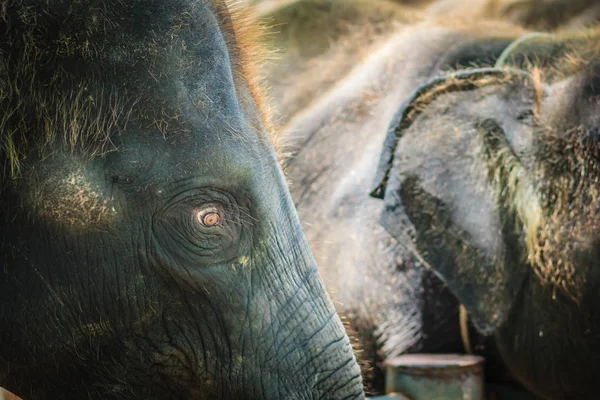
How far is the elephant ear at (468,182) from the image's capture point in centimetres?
254

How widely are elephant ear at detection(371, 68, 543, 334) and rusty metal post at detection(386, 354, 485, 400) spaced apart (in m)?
0.35

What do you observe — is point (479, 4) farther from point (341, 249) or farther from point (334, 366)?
point (334, 366)

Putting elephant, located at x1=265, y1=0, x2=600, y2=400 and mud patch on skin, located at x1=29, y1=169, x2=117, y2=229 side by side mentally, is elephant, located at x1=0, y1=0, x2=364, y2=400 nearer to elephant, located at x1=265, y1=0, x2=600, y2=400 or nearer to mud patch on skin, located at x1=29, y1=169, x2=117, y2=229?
mud patch on skin, located at x1=29, y1=169, x2=117, y2=229

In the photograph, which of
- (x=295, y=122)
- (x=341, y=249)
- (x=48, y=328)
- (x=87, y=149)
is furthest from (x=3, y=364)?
(x=295, y=122)

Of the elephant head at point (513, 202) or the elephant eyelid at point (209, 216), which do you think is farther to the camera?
the elephant head at point (513, 202)

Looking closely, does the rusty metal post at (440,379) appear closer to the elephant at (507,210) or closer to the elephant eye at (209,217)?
the elephant at (507,210)

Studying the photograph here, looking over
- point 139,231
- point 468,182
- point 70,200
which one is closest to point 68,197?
point 70,200

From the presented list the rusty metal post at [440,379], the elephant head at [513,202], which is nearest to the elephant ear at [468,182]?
the elephant head at [513,202]

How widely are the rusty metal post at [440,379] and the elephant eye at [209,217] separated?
135 cm

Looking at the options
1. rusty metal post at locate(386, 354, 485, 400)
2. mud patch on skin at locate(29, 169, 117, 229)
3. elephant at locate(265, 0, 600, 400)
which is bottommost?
rusty metal post at locate(386, 354, 485, 400)

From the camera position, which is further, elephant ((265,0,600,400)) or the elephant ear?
the elephant ear

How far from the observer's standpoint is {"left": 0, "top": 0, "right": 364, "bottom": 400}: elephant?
1.62 meters

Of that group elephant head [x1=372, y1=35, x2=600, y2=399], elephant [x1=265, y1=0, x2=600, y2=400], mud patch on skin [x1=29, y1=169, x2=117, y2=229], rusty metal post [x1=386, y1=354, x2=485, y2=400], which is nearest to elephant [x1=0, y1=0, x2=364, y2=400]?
mud patch on skin [x1=29, y1=169, x2=117, y2=229]

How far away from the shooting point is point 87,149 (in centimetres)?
164
